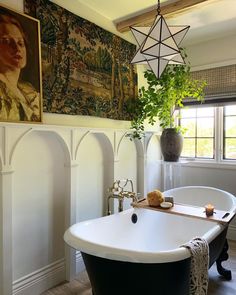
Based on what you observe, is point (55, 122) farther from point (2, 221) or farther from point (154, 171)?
point (154, 171)

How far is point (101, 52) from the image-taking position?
9.05 feet

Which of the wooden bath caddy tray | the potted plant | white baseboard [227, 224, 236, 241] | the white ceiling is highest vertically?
the white ceiling

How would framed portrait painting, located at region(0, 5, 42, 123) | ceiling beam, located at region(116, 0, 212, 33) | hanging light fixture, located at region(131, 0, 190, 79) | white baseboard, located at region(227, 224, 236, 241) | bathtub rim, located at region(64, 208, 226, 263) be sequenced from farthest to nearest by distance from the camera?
white baseboard, located at region(227, 224, 236, 241) → ceiling beam, located at region(116, 0, 212, 33) → framed portrait painting, located at region(0, 5, 42, 123) → hanging light fixture, located at region(131, 0, 190, 79) → bathtub rim, located at region(64, 208, 226, 263)

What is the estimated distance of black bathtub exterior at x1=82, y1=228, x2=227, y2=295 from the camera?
1.51m

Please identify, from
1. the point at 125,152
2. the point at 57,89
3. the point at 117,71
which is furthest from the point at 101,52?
the point at 125,152

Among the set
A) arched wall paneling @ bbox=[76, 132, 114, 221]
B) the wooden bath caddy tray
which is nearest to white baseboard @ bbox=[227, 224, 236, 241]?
the wooden bath caddy tray

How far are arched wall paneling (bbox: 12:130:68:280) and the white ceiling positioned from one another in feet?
4.77

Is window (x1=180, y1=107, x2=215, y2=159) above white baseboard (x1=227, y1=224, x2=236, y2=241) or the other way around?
above

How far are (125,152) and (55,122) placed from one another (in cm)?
113

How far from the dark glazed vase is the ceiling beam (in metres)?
1.34

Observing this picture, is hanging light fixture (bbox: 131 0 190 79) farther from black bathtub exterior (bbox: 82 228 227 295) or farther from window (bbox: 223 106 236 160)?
window (bbox: 223 106 236 160)

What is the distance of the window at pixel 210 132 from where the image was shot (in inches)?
136

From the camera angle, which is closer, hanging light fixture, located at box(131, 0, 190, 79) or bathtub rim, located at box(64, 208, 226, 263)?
bathtub rim, located at box(64, 208, 226, 263)

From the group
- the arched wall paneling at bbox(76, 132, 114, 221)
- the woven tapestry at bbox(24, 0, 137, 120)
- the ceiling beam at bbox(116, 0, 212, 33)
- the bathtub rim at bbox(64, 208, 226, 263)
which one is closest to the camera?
the bathtub rim at bbox(64, 208, 226, 263)
